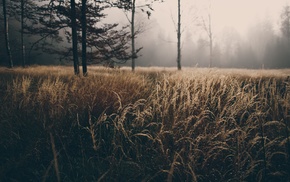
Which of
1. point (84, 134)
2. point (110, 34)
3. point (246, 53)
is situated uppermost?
point (246, 53)

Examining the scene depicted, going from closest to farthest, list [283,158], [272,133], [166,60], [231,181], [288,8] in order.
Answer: [231,181]
[283,158]
[272,133]
[288,8]
[166,60]

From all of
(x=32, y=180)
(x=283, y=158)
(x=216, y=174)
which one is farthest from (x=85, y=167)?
(x=283, y=158)

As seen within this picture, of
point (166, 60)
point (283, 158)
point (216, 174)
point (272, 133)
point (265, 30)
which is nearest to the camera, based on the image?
point (216, 174)

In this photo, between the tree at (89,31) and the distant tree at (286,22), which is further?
the distant tree at (286,22)

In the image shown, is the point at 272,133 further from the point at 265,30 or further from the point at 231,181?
the point at 265,30

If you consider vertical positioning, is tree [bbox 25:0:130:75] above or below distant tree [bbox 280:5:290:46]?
below

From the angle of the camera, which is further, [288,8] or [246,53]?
[246,53]

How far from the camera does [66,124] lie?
2.60 metres

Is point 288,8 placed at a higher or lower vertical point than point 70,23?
higher

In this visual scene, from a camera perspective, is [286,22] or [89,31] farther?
[286,22]

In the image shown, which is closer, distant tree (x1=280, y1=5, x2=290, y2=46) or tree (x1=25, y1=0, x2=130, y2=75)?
tree (x1=25, y1=0, x2=130, y2=75)

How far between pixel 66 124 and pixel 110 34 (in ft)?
19.1

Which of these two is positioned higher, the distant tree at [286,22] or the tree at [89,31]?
the distant tree at [286,22]

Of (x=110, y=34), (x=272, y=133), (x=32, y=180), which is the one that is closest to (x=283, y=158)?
(x=272, y=133)
